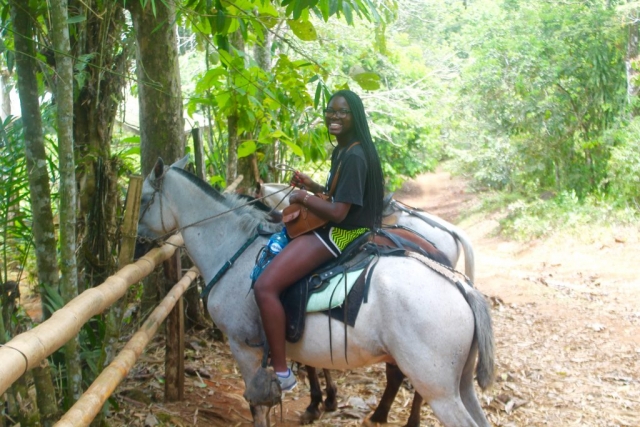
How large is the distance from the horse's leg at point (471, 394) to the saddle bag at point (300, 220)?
125 cm

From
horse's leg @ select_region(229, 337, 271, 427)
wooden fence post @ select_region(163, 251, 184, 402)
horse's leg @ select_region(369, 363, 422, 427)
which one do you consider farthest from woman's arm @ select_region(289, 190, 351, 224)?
wooden fence post @ select_region(163, 251, 184, 402)

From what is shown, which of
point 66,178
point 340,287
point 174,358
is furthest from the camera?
point 174,358

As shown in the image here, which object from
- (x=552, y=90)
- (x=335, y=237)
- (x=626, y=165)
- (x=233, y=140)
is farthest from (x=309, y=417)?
(x=552, y=90)

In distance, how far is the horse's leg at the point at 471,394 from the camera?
12.6 ft

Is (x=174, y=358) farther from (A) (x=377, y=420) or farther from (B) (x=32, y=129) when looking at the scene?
(B) (x=32, y=129)

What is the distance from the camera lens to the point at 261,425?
443 cm

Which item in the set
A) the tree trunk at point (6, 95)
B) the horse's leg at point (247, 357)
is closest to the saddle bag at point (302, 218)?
the horse's leg at point (247, 357)

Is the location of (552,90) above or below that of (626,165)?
above

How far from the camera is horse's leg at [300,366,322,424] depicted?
545cm

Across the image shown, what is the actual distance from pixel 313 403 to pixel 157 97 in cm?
323

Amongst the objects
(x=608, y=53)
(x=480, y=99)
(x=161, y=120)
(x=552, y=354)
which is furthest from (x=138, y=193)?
(x=480, y=99)

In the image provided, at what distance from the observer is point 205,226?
4.58 metres

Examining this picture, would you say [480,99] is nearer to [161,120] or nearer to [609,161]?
[609,161]

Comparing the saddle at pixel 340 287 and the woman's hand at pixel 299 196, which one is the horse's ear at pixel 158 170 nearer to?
the woman's hand at pixel 299 196
